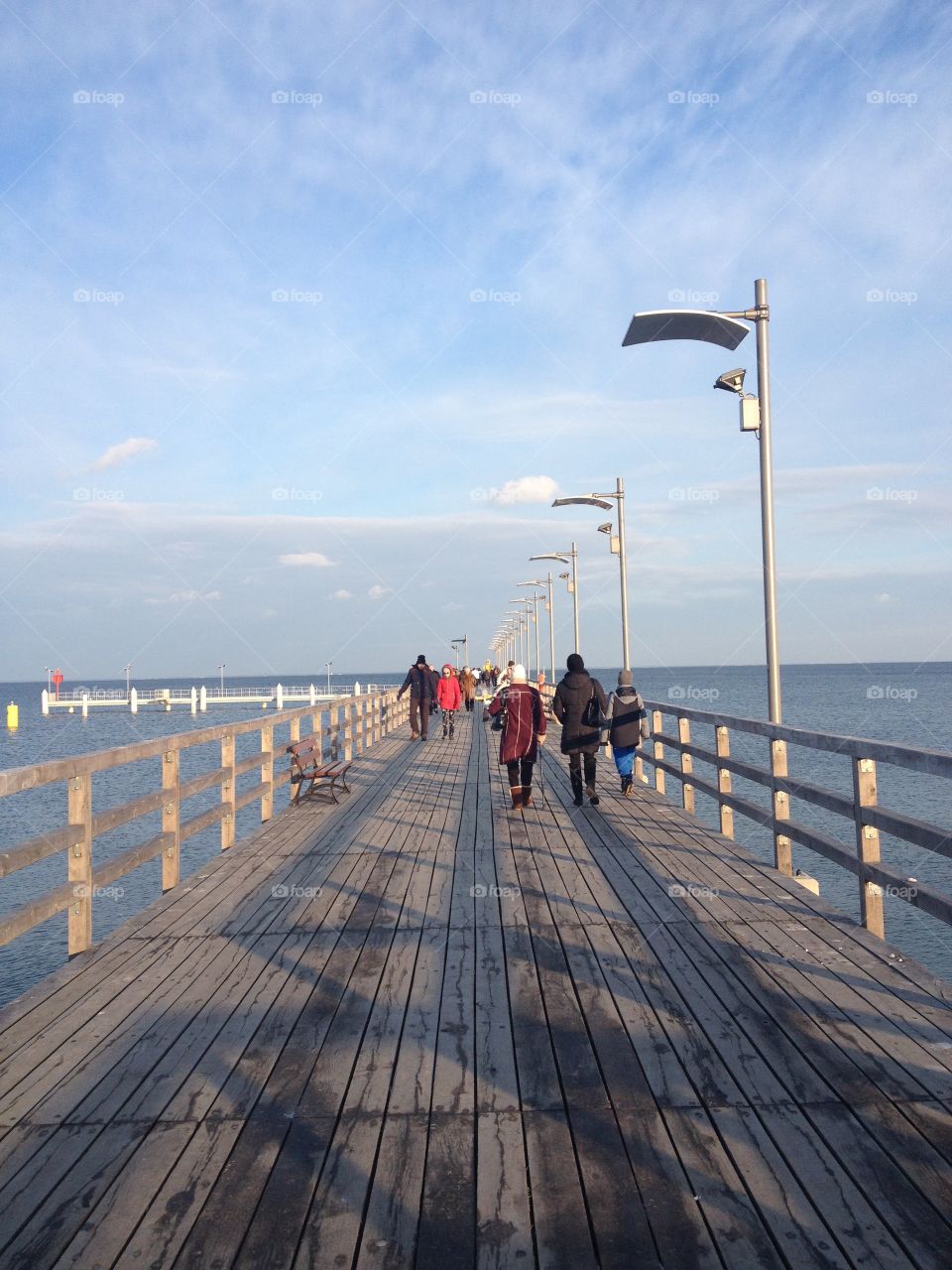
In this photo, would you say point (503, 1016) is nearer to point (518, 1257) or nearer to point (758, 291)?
point (518, 1257)

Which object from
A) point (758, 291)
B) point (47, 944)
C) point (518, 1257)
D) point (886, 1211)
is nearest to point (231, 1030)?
point (518, 1257)

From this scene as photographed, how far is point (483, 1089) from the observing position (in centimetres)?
404

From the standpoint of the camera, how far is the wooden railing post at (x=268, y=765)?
440 inches

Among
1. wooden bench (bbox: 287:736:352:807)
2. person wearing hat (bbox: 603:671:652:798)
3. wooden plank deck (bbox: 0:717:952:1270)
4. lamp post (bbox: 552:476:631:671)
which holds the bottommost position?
wooden plank deck (bbox: 0:717:952:1270)

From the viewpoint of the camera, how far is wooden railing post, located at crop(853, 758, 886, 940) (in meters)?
6.15

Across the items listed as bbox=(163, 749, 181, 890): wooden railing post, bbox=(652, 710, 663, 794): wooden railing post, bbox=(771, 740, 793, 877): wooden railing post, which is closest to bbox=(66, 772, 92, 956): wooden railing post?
bbox=(163, 749, 181, 890): wooden railing post

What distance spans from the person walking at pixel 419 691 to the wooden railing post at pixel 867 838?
16.4 metres

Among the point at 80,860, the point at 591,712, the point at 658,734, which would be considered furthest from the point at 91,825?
the point at 658,734

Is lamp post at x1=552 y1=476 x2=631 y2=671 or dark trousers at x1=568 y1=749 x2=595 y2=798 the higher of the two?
lamp post at x1=552 y1=476 x2=631 y2=671

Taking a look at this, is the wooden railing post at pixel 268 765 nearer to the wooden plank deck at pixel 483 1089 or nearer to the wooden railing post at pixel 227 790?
the wooden railing post at pixel 227 790

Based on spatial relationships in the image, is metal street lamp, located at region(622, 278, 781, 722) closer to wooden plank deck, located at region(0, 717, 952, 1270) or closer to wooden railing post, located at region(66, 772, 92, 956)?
wooden plank deck, located at region(0, 717, 952, 1270)

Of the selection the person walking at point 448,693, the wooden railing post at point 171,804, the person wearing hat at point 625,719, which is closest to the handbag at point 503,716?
the person wearing hat at point 625,719

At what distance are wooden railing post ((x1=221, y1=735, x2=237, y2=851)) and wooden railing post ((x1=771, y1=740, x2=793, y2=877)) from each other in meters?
4.54

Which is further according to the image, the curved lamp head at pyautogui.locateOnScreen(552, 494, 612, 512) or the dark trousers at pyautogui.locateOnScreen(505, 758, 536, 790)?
the curved lamp head at pyautogui.locateOnScreen(552, 494, 612, 512)
